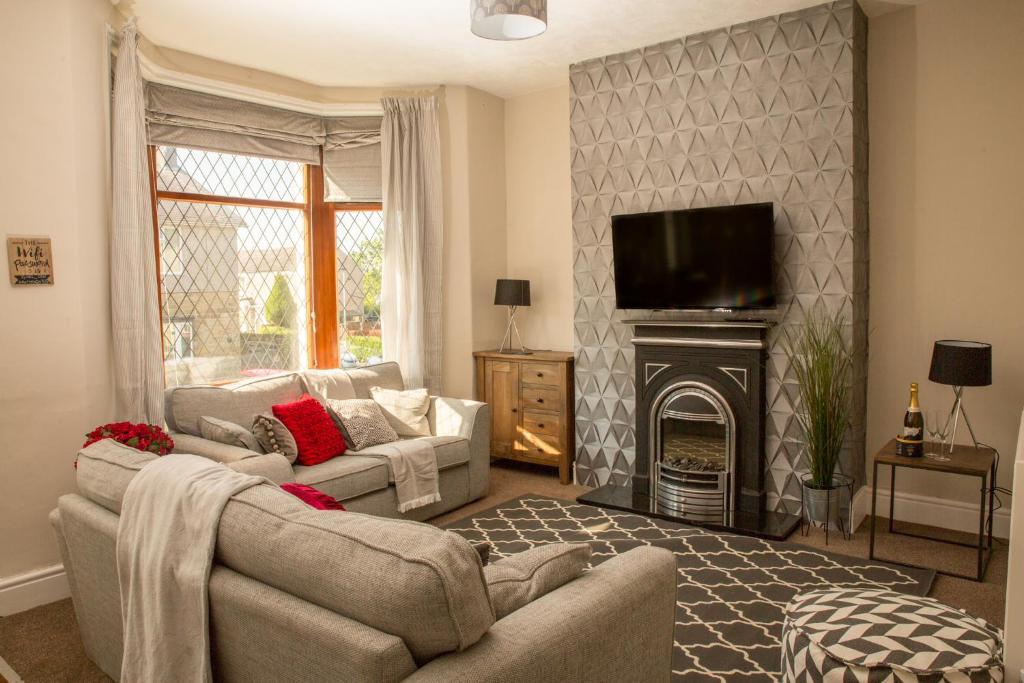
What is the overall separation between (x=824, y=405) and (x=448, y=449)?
2127 millimetres

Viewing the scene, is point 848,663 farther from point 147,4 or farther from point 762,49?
point 147,4

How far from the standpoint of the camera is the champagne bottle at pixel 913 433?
3.52 meters

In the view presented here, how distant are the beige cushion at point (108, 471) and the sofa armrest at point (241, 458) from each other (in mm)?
866

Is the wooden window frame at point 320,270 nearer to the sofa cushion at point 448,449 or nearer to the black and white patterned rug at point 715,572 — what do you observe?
the sofa cushion at point 448,449

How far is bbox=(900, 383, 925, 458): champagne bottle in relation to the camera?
3521 millimetres

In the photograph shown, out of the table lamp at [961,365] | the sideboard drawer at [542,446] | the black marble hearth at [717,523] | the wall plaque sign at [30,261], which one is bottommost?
the black marble hearth at [717,523]

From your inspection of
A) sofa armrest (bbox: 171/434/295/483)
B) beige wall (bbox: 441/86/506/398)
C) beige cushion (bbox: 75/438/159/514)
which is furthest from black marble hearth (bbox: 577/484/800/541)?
beige cushion (bbox: 75/438/159/514)

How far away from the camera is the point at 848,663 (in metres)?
1.79

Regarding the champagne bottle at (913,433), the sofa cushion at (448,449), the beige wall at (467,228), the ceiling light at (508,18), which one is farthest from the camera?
the beige wall at (467,228)

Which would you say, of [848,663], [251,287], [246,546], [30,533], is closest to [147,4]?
[251,287]

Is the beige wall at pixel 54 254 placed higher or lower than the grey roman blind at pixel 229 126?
lower

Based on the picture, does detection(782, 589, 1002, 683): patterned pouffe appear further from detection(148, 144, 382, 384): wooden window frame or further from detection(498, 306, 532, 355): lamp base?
detection(148, 144, 382, 384): wooden window frame

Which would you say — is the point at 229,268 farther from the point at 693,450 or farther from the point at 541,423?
the point at 693,450

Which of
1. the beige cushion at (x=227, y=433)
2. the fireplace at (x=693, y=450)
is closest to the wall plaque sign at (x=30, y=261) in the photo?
the beige cushion at (x=227, y=433)
